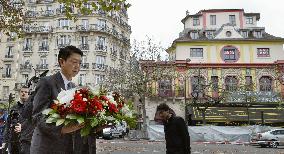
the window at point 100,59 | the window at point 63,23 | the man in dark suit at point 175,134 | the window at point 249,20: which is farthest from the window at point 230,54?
the man in dark suit at point 175,134

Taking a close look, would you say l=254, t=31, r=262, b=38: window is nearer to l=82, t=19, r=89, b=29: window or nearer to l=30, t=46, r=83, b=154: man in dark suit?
l=82, t=19, r=89, b=29: window

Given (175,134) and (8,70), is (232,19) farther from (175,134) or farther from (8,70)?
(175,134)

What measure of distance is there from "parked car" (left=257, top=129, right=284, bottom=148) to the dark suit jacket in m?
24.5

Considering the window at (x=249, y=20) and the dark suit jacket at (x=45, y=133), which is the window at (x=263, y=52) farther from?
the dark suit jacket at (x=45, y=133)

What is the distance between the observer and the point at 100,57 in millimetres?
57375

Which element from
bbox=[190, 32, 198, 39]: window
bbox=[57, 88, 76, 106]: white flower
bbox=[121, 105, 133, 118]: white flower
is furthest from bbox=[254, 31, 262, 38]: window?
bbox=[57, 88, 76, 106]: white flower

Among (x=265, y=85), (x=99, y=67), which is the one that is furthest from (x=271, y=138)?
(x=99, y=67)

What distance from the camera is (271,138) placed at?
2588 centimetres

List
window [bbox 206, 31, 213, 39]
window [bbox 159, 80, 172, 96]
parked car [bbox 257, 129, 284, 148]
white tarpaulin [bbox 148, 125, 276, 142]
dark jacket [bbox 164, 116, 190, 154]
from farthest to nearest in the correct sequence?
window [bbox 206, 31, 213, 39], window [bbox 159, 80, 172, 96], white tarpaulin [bbox 148, 125, 276, 142], parked car [bbox 257, 129, 284, 148], dark jacket [bbox 164, 116, 190, 154]

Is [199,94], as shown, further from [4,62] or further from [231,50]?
[4,62]

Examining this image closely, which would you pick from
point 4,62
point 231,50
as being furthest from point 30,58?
point 231,50

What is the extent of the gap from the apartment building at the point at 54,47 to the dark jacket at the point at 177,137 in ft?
166

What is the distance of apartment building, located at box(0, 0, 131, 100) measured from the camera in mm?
56844

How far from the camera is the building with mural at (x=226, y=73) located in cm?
3953
